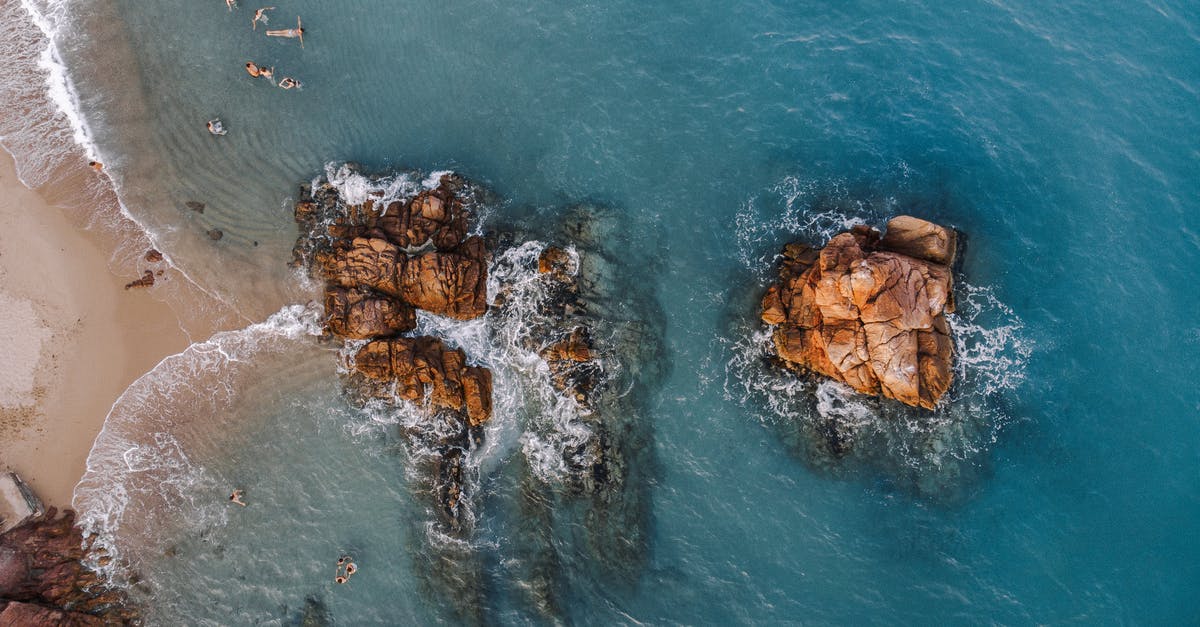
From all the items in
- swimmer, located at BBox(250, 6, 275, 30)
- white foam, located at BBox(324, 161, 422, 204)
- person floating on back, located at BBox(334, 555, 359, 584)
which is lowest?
person floating on back, located at BBox(334, 555, 359, 584)

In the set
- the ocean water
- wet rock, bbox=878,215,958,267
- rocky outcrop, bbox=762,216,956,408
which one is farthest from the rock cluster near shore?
wet rock, bbox=878,215,958,267

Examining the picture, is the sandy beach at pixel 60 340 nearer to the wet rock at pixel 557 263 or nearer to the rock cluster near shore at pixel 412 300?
the rock cluster near shore at pixel 412 300

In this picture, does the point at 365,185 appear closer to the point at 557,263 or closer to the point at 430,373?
the point at 430,373

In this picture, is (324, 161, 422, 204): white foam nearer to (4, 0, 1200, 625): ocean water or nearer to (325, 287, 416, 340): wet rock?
(4, 0, 1200, 625): ocean water

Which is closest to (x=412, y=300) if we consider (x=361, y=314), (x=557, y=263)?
(x=361, y=314)

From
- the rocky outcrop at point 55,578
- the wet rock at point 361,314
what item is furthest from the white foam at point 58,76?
the rocky outcrop at point 55,578

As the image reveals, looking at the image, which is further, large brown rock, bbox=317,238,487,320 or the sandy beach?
large brown rock, bbox=317,238,487,320
